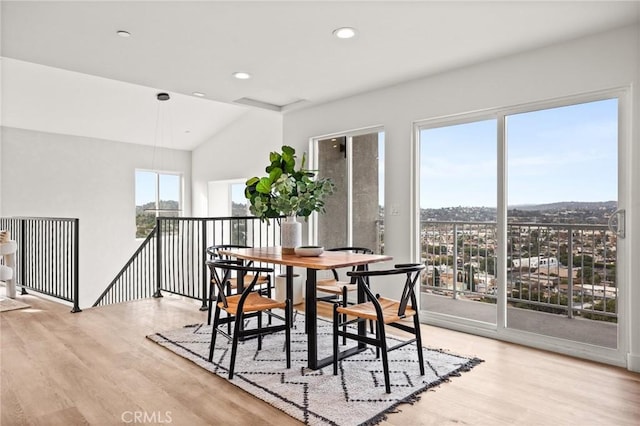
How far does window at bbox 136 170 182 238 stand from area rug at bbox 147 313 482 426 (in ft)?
15.9

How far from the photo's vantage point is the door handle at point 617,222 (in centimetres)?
293

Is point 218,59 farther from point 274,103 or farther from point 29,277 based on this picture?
point 29,277

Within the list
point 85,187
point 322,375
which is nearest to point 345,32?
point 322,375

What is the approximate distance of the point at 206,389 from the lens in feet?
8.18

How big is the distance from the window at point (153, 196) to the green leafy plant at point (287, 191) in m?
4.84

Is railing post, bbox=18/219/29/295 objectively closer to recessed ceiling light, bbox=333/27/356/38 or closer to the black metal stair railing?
the black metal stair railing

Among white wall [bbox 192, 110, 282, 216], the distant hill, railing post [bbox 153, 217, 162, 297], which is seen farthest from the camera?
white wall [bbox 192, 110, 282, 216]

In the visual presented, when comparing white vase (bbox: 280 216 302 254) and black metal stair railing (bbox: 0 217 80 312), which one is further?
black metal stair railing (bbox: 0 217 80 312)

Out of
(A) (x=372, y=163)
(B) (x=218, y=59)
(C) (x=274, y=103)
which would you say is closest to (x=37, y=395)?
(B) (x=218, y=59)

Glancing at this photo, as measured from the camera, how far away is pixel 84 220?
704cm

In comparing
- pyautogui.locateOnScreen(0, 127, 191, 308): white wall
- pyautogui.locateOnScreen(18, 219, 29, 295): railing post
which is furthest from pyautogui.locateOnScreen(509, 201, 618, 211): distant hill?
pyautogui.locateOnScreen(0, 127, 191, 308): white wall

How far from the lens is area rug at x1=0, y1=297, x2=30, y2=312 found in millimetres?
4418

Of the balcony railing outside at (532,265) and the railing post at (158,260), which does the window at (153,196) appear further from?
the balcony railing outside at (532,265)

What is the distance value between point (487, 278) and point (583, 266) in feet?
2.85
